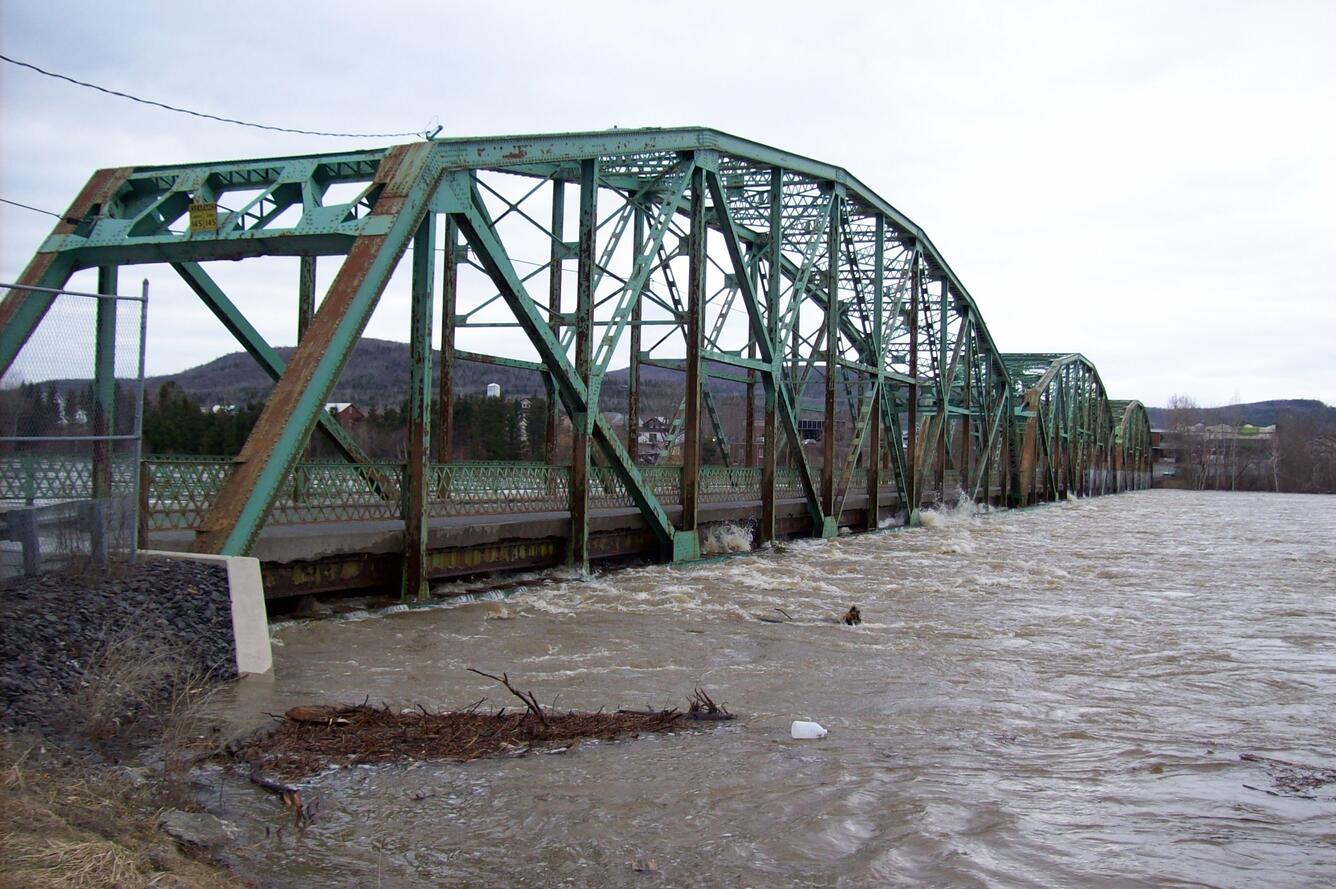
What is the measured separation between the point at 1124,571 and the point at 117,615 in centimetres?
2014

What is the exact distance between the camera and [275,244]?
Result: 13.2 m

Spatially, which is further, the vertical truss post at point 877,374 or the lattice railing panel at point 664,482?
the vertical truss post at point 877,374

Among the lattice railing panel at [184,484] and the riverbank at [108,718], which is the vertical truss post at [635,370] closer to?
the lattice railing panel at [184,484]

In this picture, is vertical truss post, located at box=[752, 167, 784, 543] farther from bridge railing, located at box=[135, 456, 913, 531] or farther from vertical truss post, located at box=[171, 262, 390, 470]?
vertical truss post, located at box=[171, 262, 390, 470]

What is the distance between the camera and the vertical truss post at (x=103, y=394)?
31.7 ft

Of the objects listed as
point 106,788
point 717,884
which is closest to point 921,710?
point 717,884

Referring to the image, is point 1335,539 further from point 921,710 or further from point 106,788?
point 106,788

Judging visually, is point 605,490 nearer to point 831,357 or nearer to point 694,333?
point 694,333

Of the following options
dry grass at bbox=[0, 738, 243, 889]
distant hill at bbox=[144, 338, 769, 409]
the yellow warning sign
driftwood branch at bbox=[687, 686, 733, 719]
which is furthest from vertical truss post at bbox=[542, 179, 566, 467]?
distant hill at bbox=[144, 338, 769, 409]

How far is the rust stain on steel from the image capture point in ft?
34.3

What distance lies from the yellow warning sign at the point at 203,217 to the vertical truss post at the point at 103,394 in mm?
2237

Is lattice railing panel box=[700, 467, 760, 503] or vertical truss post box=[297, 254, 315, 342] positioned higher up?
vertical truss post box=[297, 254, 315, 342]

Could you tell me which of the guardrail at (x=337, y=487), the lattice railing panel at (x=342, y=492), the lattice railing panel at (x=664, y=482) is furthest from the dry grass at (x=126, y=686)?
the lattice railing panel at (x=664, y=482)

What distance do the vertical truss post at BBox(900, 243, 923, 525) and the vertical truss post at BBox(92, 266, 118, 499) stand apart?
25971mm
